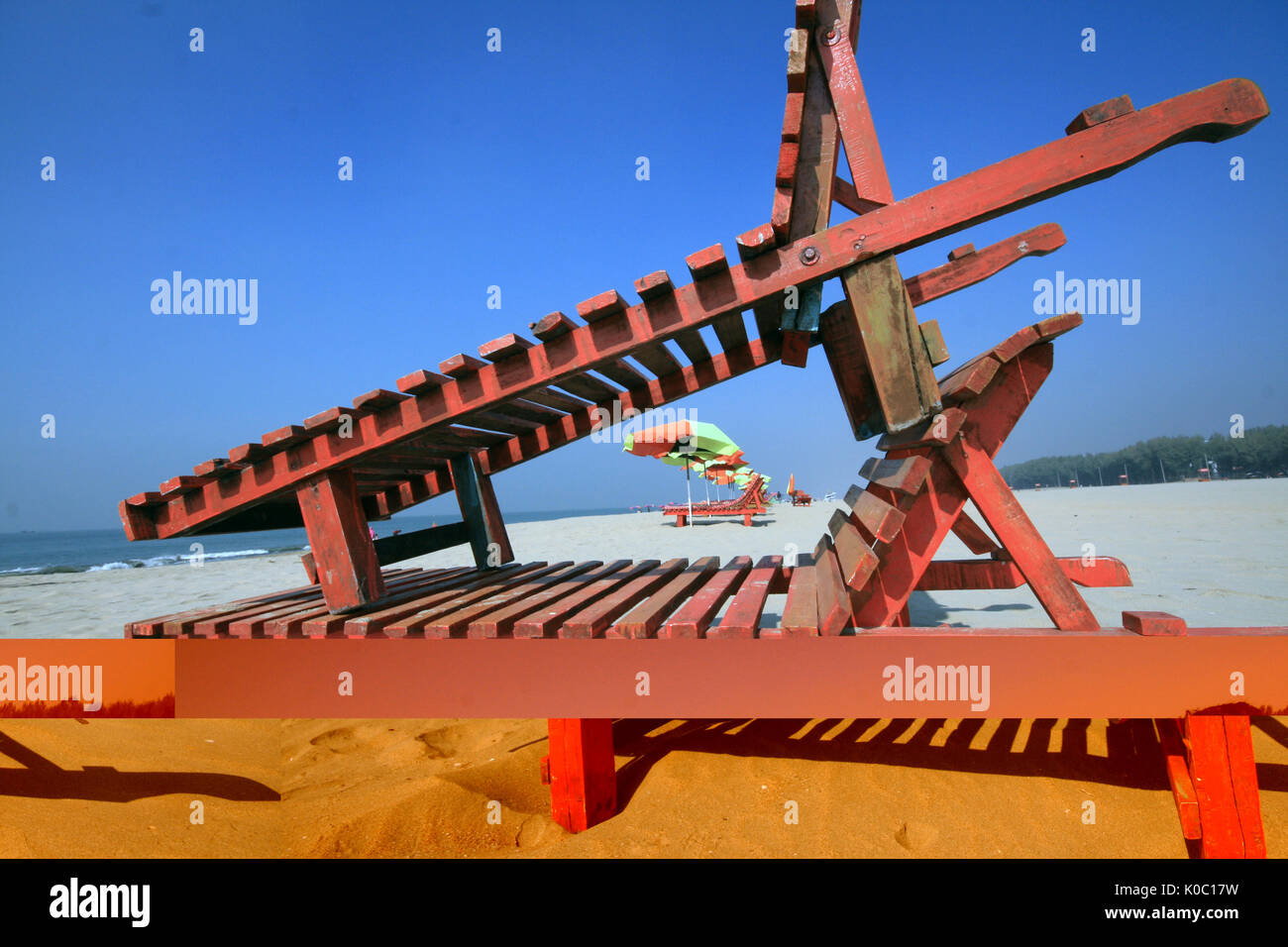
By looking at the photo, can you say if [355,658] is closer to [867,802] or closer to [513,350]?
[513,350]

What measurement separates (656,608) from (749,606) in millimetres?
406

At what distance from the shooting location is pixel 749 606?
2.57 m

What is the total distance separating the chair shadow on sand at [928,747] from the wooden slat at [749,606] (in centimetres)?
84

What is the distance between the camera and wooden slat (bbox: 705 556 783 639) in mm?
2133

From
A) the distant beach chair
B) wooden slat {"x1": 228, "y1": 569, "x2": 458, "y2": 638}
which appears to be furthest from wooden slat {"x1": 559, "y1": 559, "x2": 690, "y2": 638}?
wooden slat {"x1": 228, "y1": 569, "x2": 458, "y2": 638}

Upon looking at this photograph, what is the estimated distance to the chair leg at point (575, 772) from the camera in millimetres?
2479

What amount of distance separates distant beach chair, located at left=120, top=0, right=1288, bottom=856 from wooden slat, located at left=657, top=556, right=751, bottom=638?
0.02 meters

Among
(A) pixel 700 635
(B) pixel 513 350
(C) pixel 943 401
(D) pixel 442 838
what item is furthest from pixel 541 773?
(C) pixel 943 401

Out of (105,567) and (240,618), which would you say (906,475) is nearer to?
(240,618)

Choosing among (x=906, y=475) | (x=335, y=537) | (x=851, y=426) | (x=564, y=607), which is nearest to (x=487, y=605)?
(x=564, y=607)

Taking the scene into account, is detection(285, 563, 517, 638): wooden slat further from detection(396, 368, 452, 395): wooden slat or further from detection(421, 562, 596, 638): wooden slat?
detection(396, 368, 452, 395): wooden slat

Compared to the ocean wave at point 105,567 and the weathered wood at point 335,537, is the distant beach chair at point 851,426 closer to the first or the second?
the weathered wood at point 335,537

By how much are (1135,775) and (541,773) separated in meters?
2.68

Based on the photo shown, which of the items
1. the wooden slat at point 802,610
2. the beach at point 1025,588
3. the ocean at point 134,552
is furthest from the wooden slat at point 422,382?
the ocean at point 134,552
